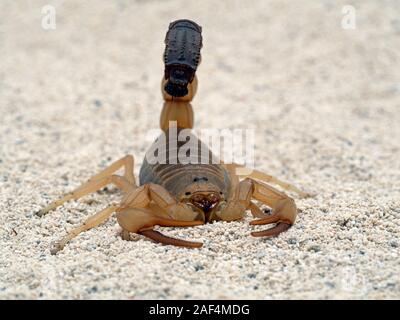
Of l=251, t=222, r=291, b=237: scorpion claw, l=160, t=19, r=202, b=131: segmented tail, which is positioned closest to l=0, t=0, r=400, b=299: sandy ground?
l=251, t=222, r=291, b=237: scorpion claw

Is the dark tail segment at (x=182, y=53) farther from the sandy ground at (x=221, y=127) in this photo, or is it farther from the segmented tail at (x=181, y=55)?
→ the sandy ground at (x=221, y=127)

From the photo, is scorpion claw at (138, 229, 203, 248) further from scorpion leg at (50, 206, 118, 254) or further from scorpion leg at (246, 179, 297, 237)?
scorpion leg at (50, 206, 118, 254)

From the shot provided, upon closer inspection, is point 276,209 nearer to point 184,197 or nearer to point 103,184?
point 184,197

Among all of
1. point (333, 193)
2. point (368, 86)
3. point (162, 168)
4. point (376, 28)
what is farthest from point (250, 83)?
point (162, 168)

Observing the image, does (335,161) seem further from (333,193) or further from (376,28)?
(376,28)
